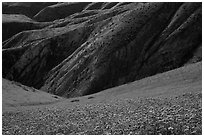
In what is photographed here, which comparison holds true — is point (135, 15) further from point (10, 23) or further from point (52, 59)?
point (10, 23)

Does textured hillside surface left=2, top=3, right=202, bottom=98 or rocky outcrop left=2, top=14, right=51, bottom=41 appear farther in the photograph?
rocky outcrop left=2, top=14, right=51, bottom=41

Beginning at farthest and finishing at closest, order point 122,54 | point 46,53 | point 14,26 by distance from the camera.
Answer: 1. point 14,26
2. point 46,53
3. point 122,54

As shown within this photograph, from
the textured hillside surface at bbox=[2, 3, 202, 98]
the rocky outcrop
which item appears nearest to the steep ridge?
the textured hillside surface at bbox=[2, 3, 202, 98]

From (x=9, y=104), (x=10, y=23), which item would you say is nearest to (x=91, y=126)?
(x=9, y=104)

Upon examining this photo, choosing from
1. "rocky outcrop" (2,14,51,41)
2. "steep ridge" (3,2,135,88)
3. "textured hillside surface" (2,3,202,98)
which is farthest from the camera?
"rocky outcrop" (2,14,51,41)

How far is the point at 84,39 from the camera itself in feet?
431

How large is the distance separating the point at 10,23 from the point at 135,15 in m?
95.8

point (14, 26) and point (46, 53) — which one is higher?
point (14, 26)

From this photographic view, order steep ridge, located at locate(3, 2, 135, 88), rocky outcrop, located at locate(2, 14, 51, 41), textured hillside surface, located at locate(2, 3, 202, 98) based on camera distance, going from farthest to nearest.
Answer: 1. rocky outcrop, located at locate(2, 14, 51, 41)
2. steep ridge, located at locate(3, 2, 135, 88)
3. textured hillside surface, located at locate(2, 3, 202, 98)

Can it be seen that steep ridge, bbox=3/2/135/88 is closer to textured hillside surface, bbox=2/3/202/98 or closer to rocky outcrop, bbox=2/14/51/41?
textured hillside surface, bbox=2/3/202/98

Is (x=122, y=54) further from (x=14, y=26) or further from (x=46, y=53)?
(x=14, y=26)

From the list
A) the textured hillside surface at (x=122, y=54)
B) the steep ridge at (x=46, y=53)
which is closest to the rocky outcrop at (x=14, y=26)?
the steep ridge at (x=46, y=53)

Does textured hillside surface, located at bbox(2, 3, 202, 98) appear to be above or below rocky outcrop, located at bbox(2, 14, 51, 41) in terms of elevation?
below

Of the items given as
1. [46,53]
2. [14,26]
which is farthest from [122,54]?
[14,26]
